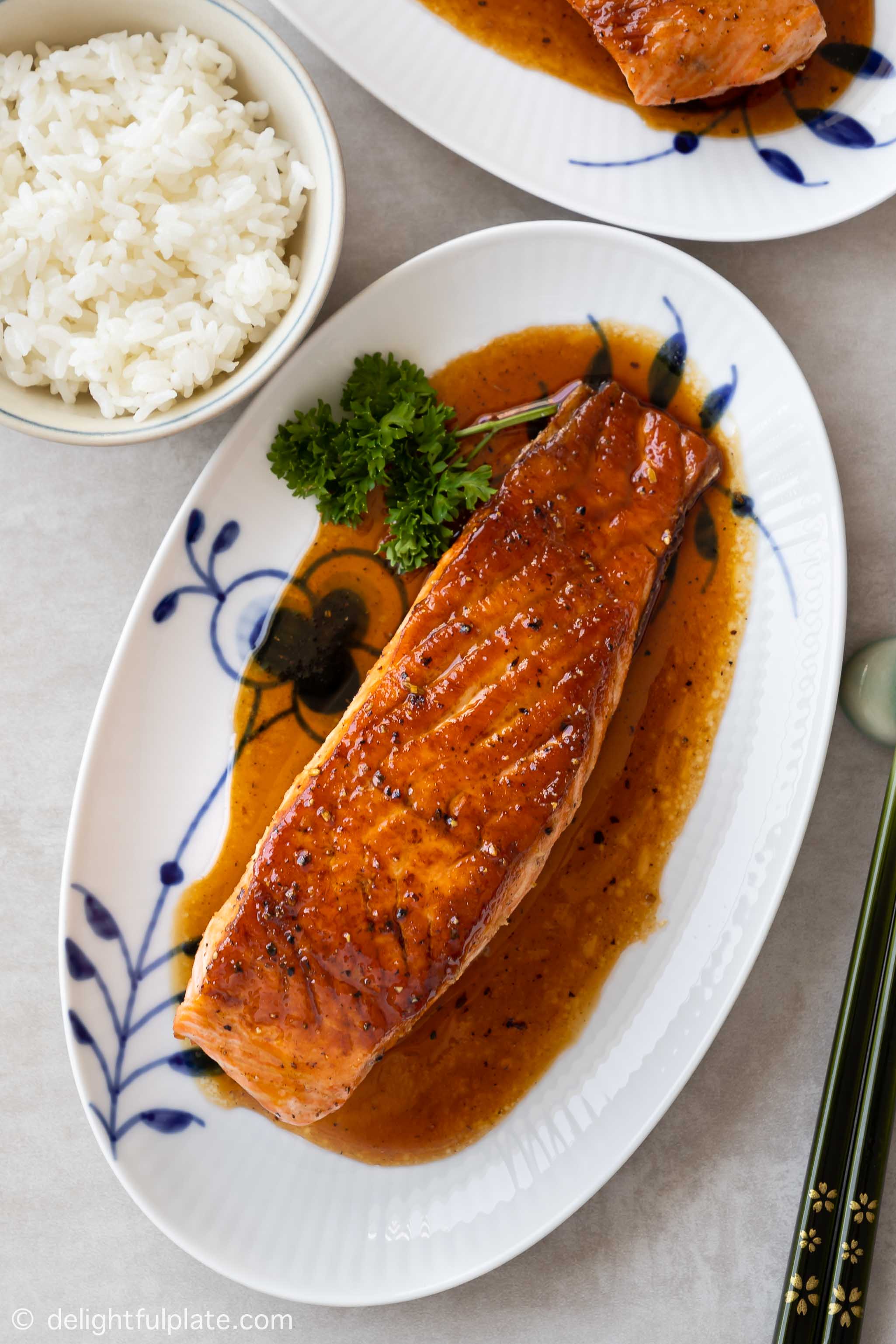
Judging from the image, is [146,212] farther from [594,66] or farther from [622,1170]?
[622,1170]

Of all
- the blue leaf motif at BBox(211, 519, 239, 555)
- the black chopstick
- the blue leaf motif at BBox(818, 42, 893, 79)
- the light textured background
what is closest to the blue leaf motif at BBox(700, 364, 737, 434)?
the light textured background

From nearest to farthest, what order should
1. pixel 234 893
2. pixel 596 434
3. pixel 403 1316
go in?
pixel 234 893 → pixel 596 434 → pixel 403 1316

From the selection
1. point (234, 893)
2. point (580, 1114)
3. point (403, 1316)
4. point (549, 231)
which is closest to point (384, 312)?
point (549, 231)

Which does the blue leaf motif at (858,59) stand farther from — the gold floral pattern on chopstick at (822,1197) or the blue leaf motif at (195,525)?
the gold floral pattern on chopstick at (822,1197)

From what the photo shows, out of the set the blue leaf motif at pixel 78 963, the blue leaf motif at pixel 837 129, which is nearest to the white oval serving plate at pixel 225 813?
the blue leaf motif at pixel 78 963

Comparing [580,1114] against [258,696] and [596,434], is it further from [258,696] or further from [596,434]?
[596,434]
